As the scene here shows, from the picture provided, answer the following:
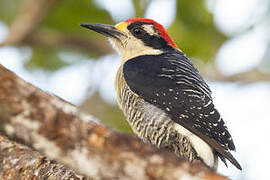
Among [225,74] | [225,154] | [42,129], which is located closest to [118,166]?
[42,129]

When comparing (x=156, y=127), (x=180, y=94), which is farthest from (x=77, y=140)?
(x=180, y=94)

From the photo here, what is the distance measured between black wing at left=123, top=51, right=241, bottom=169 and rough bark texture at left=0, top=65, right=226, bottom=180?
1651 mm

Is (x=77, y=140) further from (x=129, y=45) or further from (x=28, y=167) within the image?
(x=129, y=45)

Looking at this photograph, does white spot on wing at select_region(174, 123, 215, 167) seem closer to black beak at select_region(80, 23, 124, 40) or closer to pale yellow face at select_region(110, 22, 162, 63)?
pale yellow face at select_region(110, 22, 162, 63)

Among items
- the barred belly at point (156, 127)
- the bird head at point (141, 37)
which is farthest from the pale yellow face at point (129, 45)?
the barred belly at point (156, 127)

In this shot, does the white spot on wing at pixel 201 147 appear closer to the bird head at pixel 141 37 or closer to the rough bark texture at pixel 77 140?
the bird head at pixel 141 37

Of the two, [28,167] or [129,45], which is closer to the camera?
[28,167]

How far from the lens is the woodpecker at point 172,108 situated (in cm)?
374

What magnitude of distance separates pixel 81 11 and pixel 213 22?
86.4 inches

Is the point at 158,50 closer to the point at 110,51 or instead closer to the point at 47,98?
the point at 110,51

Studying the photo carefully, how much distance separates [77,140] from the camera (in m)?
2.07

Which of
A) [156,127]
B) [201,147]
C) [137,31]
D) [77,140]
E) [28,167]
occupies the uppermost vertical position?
[77,140]

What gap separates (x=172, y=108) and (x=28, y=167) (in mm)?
1327

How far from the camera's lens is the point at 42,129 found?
204 centimetres
